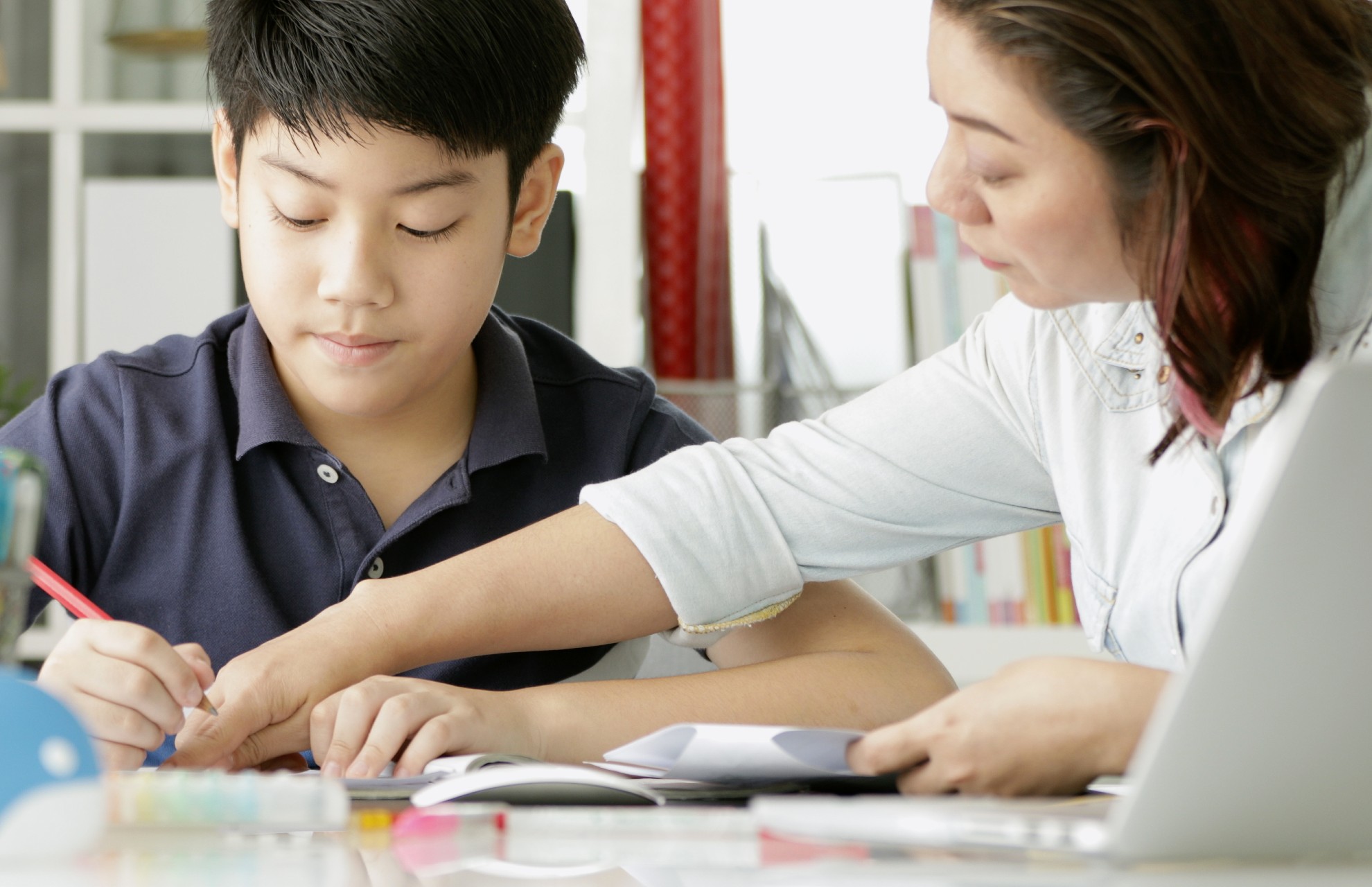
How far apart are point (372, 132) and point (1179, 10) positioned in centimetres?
56

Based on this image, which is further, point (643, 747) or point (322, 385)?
point (322, 385)

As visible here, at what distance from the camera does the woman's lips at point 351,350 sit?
99cm

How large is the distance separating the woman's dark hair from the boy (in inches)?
12.7

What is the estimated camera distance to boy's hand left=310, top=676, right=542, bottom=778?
70cm

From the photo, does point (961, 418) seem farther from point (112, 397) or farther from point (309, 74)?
point (112, 397)

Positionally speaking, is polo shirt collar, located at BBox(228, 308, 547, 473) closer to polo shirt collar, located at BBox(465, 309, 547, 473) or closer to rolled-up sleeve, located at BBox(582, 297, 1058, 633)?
polo shirt collar, located at BBox(465, 309, 547, 473)

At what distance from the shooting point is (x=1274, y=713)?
36 cm

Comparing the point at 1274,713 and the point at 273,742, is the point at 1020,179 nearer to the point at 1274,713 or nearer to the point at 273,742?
the point at 1274,713

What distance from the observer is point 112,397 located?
3.48ft

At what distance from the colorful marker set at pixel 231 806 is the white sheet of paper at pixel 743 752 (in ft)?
0.45

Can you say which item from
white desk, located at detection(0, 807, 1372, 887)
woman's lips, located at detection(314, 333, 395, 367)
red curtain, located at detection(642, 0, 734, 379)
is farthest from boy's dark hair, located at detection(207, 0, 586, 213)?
red curtain, located at detection(642, 0, 734, 379)

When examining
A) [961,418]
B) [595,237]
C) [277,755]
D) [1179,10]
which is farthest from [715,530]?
[595,237]

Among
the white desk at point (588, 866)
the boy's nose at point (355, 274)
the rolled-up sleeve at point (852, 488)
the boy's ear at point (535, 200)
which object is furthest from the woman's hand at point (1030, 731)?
the boy's ear at point (535, 200)

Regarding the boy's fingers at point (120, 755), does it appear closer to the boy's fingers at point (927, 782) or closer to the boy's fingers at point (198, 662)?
the boy's fingers at point (198, 662)
